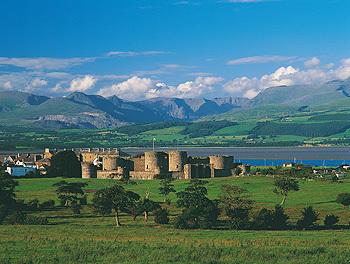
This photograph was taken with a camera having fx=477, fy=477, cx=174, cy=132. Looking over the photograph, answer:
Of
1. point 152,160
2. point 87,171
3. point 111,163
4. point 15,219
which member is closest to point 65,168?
point 87,171

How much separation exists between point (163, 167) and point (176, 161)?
3.18 meters

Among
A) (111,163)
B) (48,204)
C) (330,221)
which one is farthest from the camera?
(111,163)

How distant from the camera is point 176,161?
104938mm

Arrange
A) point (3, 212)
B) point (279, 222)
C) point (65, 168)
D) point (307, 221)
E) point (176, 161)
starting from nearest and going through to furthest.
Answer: point (307, 221), point (279, 222), point (3, 212), point (176, 161), point (65, 168)

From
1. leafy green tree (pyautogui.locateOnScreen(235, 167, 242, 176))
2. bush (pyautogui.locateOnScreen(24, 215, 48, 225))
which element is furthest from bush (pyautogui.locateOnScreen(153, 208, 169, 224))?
leafy green tree (pyautogui.locateOnScreen(235, 167, 242, 176))

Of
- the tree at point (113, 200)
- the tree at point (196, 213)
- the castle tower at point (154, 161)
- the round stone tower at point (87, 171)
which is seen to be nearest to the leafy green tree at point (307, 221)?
the tree at point (196, 213)

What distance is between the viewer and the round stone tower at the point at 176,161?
4134 inches

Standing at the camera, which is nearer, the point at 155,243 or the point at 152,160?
the point at 155,243

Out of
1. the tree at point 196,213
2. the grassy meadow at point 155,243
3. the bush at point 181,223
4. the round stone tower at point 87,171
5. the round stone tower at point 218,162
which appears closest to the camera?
the grassy meadow at point 155,243

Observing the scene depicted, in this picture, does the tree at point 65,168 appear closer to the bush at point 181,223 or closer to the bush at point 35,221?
the bush at point 35,221

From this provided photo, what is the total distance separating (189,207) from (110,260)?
2128cm

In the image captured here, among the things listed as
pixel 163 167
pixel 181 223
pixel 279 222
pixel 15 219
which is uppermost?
pixel 163 167

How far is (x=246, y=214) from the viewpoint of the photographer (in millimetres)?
51344

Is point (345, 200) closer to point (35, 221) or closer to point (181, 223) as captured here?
point (181, 223)
